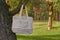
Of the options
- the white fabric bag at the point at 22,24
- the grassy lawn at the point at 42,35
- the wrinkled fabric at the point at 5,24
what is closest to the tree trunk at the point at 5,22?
the wrinkled fabric at the point at 5,24

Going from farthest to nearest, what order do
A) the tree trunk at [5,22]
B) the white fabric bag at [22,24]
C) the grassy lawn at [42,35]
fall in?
the grassy lawn at [42,35] < the tree trunk at [5,22] < the white fabric bag at [22,24]

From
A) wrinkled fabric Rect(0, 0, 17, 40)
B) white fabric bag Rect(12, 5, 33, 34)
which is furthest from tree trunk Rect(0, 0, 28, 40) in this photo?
white fabric bag Rect(12, 5, 33, 34)

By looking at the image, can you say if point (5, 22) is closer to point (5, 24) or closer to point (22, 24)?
point (5, 24)

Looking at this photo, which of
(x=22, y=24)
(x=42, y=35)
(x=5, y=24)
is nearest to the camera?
(x=22, y=24)

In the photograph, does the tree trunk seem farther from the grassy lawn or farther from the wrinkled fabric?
the grassy lawn

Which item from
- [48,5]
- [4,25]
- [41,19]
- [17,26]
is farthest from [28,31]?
[41,19]

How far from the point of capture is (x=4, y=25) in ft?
12.3

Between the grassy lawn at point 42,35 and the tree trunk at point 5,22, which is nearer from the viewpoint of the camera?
the tree trunk at point 5,22

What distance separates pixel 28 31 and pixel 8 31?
820mm

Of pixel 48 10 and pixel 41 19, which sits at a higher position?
pixel 48 10

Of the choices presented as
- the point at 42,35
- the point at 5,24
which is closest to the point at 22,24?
the point at 5,24

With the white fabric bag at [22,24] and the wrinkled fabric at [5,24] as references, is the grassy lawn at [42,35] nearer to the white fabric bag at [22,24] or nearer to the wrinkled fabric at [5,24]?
the wrinkled fabric at [5,24]

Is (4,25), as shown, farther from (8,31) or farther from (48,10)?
(48,10)

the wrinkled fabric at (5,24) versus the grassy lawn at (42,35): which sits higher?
the wrinkled fabric at (5,24)
